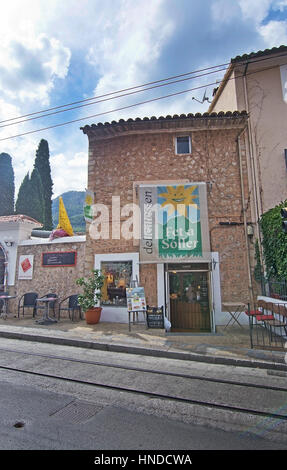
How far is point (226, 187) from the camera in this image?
9820 mm

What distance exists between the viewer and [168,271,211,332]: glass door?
927 centimetres

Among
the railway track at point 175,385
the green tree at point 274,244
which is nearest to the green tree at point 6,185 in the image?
the green tree at point 274,244

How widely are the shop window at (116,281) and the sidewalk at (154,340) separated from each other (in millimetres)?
867

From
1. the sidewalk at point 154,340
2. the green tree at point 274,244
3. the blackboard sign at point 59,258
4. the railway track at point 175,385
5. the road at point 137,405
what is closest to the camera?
the road at point 137,405

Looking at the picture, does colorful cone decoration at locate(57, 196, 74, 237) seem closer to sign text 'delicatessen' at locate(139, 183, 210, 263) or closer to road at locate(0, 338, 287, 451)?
sign text 'delicatessen' at locate(139, 183, 210, 263)

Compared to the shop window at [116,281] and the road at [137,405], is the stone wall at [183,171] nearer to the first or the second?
the shop window at [116,281]

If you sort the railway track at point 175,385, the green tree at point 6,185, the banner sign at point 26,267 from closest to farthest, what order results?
the railway track at point 175,385, the banner sign at point 26,267, the green tree at point 6,185

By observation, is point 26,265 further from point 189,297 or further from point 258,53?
point 258,53

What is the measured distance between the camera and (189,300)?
9.43 m

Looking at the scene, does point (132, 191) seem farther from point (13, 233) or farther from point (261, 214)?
point (13, 233)

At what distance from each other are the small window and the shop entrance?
456 cm

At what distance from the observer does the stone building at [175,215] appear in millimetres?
9297

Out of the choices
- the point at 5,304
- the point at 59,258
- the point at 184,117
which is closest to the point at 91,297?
the point at 59,258

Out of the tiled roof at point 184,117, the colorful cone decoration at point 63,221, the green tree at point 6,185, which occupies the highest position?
the green tree at point 6,185
